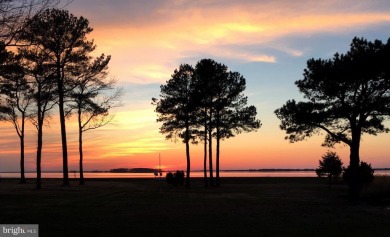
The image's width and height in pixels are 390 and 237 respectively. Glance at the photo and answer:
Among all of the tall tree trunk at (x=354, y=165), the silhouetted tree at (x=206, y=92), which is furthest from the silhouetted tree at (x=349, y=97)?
the silhouetted tree at (x=206, y=92)

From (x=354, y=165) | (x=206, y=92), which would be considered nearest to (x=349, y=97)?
(x=354, y=165)

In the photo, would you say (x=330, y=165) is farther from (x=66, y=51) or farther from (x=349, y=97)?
(x=66, y=51)

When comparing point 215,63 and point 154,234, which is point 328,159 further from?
point 154,234

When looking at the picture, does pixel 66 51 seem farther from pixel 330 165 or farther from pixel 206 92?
pixel 330 165

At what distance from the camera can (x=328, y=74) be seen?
110 feet

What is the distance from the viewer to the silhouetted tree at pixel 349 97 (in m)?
32.3

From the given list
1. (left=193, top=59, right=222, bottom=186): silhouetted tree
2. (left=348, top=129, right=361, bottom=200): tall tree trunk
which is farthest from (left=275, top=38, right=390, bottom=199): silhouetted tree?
(left=193, top=59, right=222, bottom=186): silhouetted tree

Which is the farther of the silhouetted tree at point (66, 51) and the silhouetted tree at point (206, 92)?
the silhouetted tree at point (206, 92)

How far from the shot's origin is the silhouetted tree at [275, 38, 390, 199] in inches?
1272

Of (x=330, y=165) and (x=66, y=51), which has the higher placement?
(x=66, y=51)

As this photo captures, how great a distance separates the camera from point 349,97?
112ft

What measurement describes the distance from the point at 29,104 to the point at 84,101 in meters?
7.65

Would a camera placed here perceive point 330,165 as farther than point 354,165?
Yes

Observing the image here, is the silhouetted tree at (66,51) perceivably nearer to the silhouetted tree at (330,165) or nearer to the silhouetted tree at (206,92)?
the silhouetted tree at (206,92)
